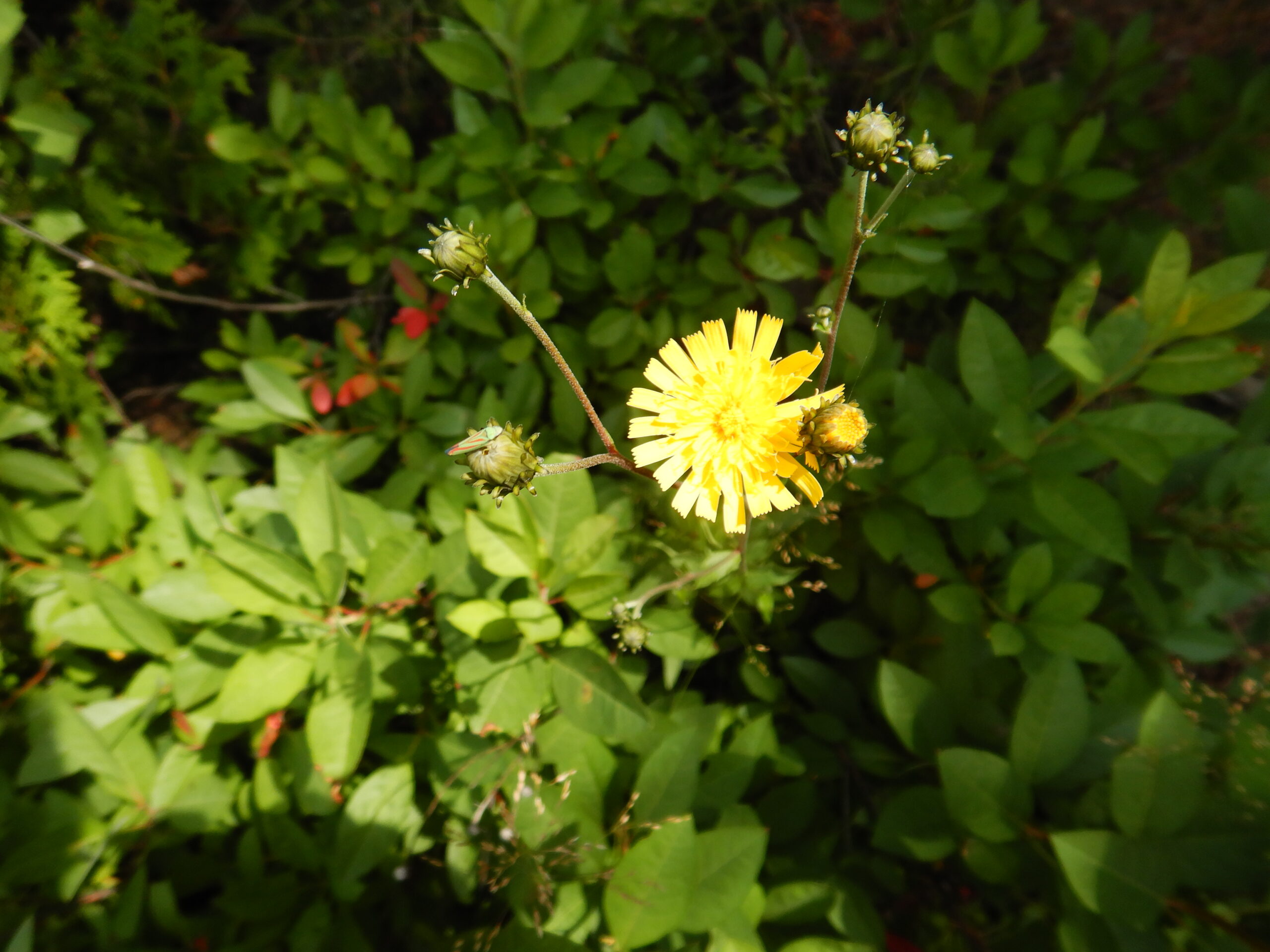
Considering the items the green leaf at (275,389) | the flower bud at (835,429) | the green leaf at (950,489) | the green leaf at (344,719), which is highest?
the green leaf at (275,389)

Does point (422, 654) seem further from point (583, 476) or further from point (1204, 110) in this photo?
point (1204, 110)

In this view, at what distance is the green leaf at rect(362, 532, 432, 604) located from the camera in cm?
164

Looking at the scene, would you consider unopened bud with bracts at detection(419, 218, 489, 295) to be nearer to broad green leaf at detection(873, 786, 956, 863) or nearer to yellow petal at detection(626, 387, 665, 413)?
yellow petal at detection(626, 387, 665, 413)

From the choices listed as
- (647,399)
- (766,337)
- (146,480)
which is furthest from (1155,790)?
(146,480)

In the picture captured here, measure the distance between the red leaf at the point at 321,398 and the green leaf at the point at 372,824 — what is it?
1233 millimetres

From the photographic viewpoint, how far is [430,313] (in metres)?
2.30

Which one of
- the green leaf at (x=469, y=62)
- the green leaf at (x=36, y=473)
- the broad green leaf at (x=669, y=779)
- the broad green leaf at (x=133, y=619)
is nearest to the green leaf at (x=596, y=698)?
the broad green leaf at (x=669, y=779)

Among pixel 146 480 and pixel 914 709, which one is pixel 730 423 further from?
pixel 146 480

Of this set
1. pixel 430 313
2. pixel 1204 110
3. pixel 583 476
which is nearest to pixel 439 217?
pixel 430 313

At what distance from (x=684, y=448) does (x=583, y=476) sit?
350mm

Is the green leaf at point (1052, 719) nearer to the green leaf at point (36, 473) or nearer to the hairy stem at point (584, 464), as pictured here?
the hairy stem at point (584, 464)

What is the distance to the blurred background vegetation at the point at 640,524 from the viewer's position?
62.9 inches

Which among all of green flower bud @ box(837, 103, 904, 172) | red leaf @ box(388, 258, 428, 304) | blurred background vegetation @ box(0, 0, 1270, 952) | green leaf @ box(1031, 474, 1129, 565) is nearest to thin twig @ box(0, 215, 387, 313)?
blurred background vegetation @ box(0, 0, 1270, 952)

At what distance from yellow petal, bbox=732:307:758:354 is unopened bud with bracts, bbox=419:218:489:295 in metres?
0.56
